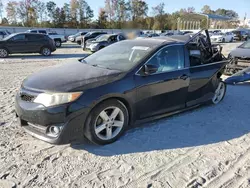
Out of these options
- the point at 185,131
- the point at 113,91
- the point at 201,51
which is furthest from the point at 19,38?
the point at 185,131

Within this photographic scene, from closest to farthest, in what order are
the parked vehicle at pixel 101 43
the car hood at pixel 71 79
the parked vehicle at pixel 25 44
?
the car hood at pixel 71 79, the parked vehicle at pixel 25 44, the parked vehicle at pixel 101 43

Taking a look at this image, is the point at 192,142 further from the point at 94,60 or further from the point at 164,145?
the point at 94,60

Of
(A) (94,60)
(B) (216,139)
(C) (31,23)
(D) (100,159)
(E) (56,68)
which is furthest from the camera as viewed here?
(C) (31,23)

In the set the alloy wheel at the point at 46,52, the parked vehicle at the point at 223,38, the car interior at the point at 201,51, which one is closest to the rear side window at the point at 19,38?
the alloy wheel at the point at 46,52

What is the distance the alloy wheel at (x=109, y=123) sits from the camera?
3.44m

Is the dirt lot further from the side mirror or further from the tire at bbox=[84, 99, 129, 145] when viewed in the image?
the side mirror

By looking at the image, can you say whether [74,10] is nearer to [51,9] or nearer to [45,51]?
[51,9]

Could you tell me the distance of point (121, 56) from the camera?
4.28 m

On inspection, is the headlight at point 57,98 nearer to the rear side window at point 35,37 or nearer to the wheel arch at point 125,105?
the wheel arch at point 125,105

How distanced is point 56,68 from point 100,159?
1.85 metres

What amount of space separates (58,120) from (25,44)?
45.1 feet

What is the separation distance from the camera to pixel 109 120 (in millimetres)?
3508

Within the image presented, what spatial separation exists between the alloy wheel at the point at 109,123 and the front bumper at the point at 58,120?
30 cm

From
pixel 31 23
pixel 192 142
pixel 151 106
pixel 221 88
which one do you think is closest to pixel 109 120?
pixel 151 106
